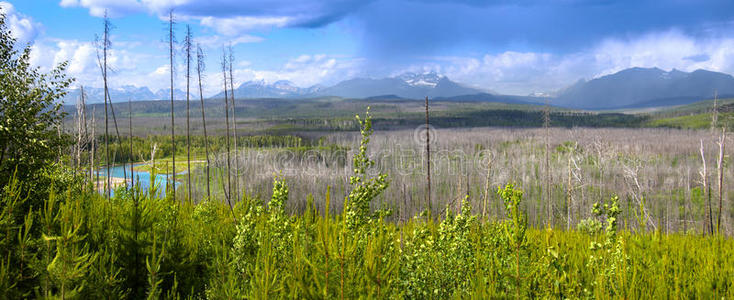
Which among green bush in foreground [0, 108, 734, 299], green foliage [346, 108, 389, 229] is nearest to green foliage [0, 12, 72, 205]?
green bush in foreground [0, 108, 734, 299]

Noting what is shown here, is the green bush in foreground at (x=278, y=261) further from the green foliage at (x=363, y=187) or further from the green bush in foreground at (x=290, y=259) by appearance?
the green foliage at (x=363, y=187)

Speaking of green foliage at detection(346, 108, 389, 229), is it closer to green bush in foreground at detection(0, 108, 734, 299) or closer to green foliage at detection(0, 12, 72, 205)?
green bush in foreground at detection(0, 108, 734, 299)

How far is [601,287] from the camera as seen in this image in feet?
12.8

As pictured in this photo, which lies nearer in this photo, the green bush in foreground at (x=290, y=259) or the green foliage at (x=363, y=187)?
the green bush in foreground at (x=290, y=259)

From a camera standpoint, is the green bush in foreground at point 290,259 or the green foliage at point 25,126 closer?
the green bush in foreground at point 290,259

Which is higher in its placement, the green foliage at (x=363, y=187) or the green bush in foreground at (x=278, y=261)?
the green foliage at (x=363, y=187)

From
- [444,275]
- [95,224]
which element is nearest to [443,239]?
[444,275]

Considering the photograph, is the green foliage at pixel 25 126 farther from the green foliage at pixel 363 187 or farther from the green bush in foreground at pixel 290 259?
the green foliage at pixel 363 187

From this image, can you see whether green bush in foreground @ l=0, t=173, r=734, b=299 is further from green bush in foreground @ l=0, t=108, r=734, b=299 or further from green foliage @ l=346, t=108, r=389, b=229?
green foliage @ l=346, t=108, r=389, b=229

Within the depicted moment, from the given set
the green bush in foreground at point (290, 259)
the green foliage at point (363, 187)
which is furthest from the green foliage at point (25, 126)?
the green foliage at point (363, 187)

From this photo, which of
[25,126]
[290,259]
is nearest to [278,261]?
[290,259]

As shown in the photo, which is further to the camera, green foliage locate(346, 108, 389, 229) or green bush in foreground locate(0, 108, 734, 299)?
green foliage locate(346, 108, 389, 229)

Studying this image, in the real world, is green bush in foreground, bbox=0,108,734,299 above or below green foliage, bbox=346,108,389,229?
below

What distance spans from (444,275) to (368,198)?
1263 millimetres
